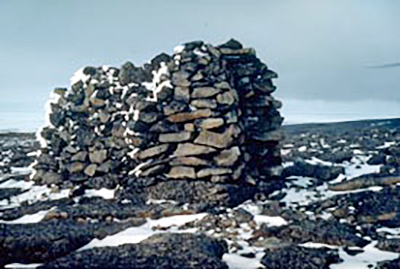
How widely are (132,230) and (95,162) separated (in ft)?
24.4

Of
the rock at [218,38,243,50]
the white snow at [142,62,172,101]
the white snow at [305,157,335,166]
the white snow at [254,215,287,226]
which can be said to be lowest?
the white snow at [254,215,287,226]

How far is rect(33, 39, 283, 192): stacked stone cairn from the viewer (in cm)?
1689

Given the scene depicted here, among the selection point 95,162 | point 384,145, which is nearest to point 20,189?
point 95,162

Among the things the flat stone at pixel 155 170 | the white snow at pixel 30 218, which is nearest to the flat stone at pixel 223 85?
the flat stone at pixel 155 170

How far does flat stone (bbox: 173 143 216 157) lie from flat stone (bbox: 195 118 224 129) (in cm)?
82

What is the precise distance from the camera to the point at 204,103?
17.1m

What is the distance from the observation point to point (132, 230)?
12445 mm

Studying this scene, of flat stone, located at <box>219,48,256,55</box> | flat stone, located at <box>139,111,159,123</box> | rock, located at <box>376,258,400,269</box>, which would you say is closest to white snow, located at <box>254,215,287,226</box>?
rock, located at <box>376,258,400,269</box>

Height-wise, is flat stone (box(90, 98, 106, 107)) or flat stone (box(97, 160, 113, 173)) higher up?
flat stone (box(90, 98, 106, 107))

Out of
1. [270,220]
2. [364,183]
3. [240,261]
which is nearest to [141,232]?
[240,261]

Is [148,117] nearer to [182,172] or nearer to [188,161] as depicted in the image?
[188,161]

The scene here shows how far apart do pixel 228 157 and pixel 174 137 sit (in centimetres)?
228

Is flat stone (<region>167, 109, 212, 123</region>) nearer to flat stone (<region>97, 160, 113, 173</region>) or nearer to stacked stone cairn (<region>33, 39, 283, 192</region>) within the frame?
stacked stone cairn (<region>33, 39, 283, 192</region>)

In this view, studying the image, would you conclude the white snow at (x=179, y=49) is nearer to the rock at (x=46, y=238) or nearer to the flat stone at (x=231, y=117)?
the flat stone at (x=231, y=117)
